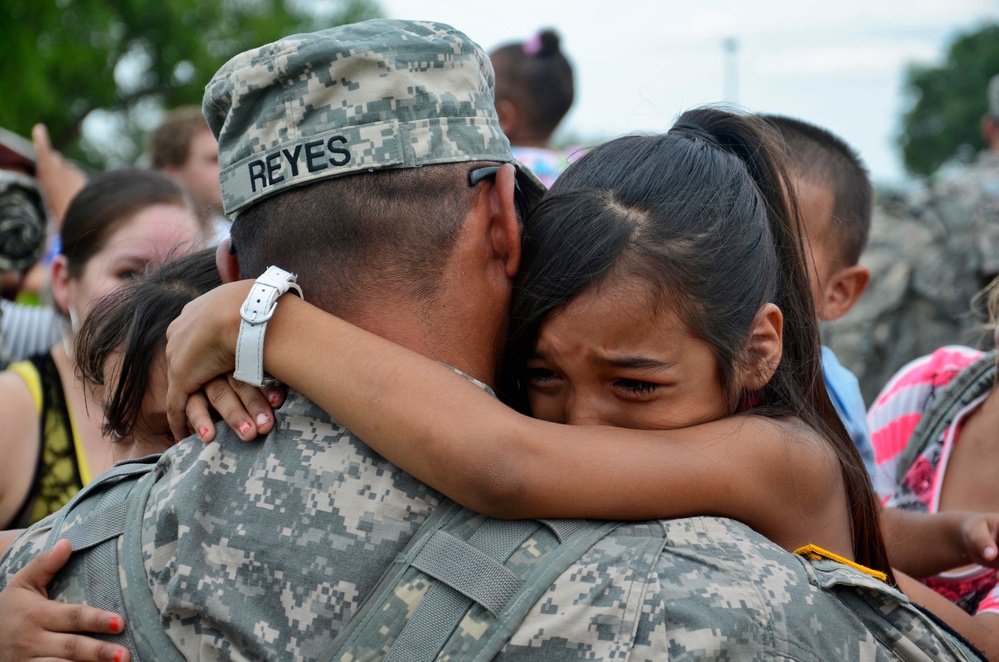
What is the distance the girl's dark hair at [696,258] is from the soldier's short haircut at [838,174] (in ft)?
4.69

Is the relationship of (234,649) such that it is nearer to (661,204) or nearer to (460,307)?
(460,307)

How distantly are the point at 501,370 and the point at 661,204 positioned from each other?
1.57 ft

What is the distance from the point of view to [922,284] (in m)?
7.18

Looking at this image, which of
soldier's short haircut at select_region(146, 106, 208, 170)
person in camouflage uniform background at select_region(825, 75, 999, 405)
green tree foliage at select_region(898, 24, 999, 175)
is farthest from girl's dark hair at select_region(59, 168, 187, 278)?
green tree foliage at select_region(898, 24, 999, 175)

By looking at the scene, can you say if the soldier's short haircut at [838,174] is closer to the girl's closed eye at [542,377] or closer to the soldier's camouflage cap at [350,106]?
the girl's closed eye at [542,377]

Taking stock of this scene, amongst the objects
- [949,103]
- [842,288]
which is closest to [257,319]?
[842,288]

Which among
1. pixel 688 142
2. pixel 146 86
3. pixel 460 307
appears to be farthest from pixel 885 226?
pixel 146 86

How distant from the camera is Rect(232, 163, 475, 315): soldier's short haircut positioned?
1.76 metres

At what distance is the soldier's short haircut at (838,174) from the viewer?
11.8 ft

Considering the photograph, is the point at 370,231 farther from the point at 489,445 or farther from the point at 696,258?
the point at 696,258

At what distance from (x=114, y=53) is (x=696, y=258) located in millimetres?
31164

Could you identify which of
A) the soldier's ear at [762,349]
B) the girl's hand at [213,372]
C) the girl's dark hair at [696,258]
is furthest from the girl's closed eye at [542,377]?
the girl's hand at [213,372]

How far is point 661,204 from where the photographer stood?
6.79 feet

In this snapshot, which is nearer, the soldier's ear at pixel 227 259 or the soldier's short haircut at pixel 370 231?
the soldier's short haircut at pixel 370 231
